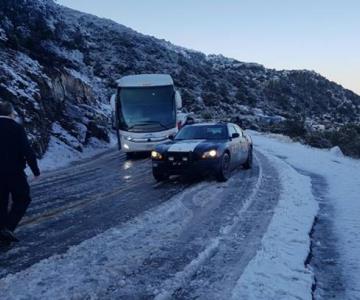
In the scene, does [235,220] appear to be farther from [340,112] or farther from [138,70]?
[340,112]

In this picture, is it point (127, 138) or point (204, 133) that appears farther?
A: point (127, 138)

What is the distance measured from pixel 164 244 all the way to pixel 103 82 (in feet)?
181

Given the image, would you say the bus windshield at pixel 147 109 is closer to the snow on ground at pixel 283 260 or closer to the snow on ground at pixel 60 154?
the snow on ground at pixel 60 154

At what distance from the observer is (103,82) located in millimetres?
60250

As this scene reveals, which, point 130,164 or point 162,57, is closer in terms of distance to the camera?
point 130,164

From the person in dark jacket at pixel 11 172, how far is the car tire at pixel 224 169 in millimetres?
6441

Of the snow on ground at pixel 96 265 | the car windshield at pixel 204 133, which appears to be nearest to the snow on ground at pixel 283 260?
the snow on ground at pixel 96 265

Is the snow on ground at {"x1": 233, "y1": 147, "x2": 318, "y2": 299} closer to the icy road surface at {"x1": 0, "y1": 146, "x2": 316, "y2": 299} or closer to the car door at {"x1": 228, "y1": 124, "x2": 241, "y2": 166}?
the icy road surface at {"x1": 0, "y1": 146, "x2": 316, "y2": 299}

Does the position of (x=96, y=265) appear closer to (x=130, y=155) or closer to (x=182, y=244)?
(x=182, y=244)

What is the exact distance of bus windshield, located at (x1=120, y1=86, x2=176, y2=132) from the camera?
64.2 feet

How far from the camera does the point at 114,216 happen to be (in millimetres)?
8492

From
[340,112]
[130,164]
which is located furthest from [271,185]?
[340,112]

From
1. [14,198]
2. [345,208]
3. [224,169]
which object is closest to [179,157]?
[224,169]

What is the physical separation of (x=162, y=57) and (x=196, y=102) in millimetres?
19996
